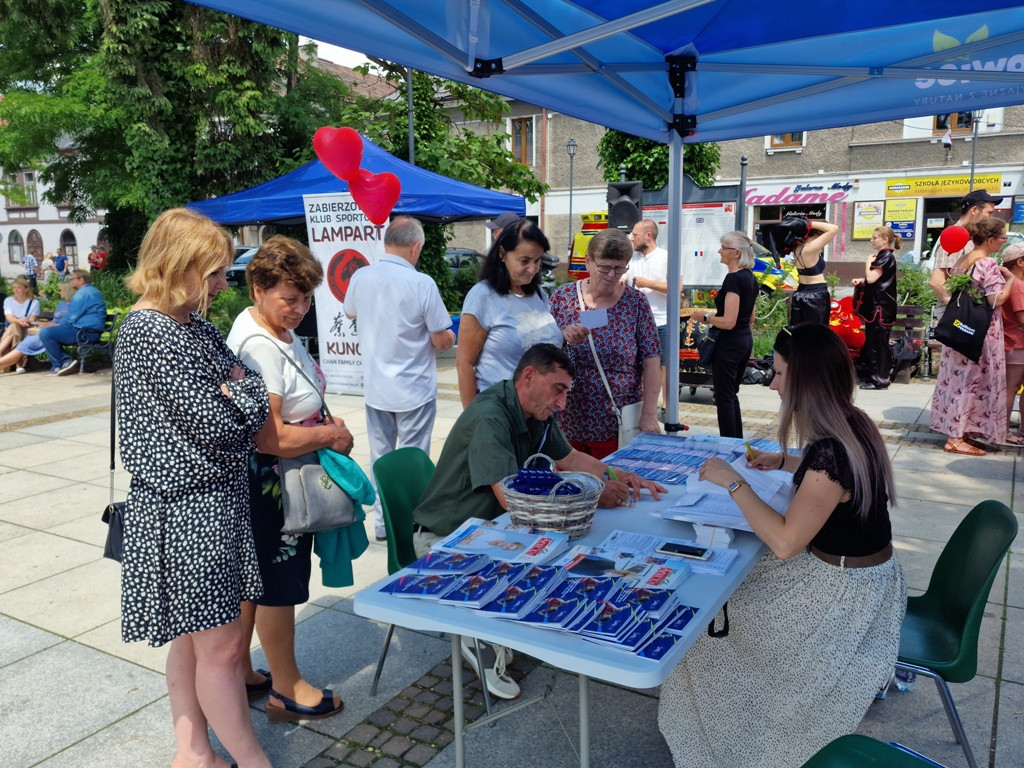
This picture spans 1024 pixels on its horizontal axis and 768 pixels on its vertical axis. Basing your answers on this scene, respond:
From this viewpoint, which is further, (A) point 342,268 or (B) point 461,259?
(B) point 461,259

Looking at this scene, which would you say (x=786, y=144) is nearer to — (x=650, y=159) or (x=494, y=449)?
(x=650, y=159)

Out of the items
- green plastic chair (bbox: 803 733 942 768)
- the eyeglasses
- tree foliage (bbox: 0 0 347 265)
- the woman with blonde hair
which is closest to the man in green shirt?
the woman with blonde hair

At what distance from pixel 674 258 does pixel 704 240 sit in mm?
5182

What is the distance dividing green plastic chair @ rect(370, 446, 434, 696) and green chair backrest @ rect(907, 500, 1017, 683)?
1.73 metres

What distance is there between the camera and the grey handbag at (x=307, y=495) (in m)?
2.51

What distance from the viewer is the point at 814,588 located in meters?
2.23

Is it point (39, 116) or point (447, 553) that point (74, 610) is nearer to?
point (447, 553)

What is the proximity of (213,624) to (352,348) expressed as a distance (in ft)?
17.5

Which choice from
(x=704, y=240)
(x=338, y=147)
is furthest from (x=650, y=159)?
(x=338, y=147)

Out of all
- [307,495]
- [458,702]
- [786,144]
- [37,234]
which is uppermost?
[786,144]

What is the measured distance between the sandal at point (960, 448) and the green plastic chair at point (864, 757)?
5724mm

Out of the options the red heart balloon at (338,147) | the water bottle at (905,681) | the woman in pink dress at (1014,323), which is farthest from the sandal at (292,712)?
the woman in pink dress at (1014,323)

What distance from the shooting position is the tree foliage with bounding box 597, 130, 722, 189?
1609cm

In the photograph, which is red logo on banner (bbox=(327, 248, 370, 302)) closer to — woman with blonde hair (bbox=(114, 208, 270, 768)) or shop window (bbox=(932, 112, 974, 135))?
woman with blonde hair (bbox=(114, 208, 270, 768))
